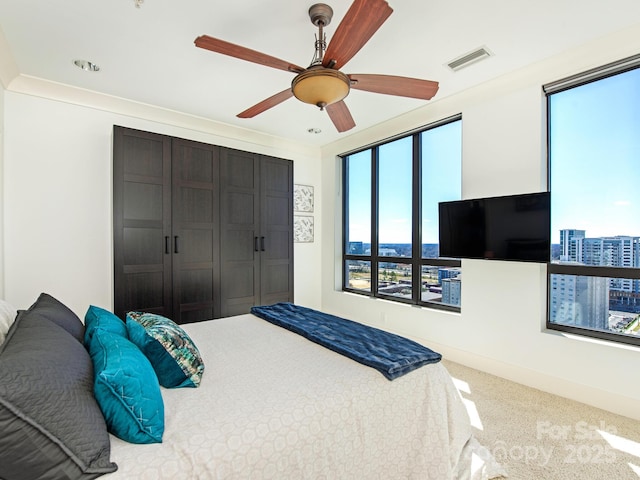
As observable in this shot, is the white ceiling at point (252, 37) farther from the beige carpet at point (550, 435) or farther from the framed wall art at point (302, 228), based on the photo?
the beige carpet at point (550, 435)

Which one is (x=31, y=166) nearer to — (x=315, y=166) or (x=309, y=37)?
(x=309, y=37)

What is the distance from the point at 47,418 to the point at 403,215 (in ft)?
12.3

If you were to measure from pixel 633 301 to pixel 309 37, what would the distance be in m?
3.13

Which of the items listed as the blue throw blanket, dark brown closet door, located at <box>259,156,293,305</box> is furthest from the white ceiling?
the blue throw blanket

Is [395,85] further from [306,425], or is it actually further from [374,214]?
[374,214]

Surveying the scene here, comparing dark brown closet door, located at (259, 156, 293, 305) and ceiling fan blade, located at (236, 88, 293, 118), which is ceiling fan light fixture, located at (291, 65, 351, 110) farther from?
dark brown closet door, located at (259, 156, 293, 305)

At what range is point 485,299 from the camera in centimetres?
310

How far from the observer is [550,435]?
6.89ft

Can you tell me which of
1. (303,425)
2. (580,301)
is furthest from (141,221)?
(580,301)

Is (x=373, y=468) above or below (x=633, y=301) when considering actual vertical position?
below

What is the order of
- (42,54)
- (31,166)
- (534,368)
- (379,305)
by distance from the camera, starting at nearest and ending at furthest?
(42,54) → (534,368) → (31,166) → (379,305)

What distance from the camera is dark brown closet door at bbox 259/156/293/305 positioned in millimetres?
4074

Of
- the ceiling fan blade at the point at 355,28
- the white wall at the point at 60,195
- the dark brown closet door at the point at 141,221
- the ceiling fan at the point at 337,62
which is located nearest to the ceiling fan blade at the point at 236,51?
the ceiling fan at the point at 337,62

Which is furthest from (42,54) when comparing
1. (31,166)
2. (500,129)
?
(500,129)
